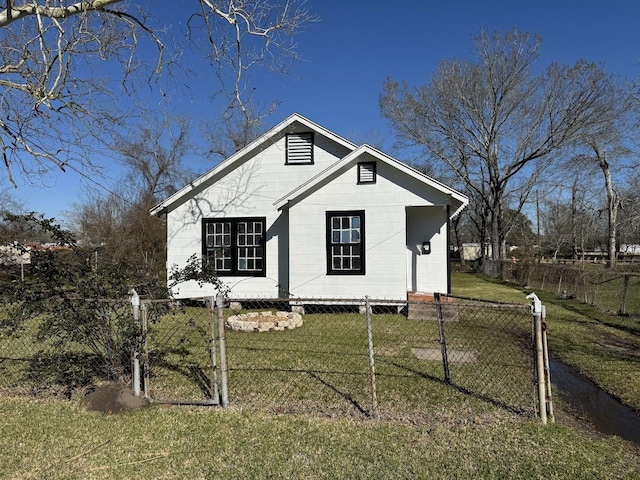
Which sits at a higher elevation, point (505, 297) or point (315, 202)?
point (315, 202)

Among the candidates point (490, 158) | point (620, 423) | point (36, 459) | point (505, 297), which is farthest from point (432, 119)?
point (36, 459)

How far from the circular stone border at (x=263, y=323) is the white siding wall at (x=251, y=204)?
230 centimetres

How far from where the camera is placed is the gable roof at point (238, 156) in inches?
496

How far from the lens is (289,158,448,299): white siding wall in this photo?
11.4 meters

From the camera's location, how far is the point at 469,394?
523 centimetres

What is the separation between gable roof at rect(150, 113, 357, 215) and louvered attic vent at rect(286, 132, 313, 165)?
32 cm

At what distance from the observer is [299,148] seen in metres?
12.9

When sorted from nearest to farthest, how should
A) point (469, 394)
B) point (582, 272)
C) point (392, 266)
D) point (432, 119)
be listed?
point (469, 394) → point (392, 266) → point (582, 272) → point (432, 119)

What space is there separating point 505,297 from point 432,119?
18696 mm

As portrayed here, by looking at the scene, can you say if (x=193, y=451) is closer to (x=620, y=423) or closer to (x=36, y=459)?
(x=36, y=459)

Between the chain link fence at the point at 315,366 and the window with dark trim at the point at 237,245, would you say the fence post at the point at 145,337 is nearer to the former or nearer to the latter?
the chain link fence at the point at 315,366

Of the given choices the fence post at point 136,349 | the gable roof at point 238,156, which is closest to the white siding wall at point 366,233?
the gable roof at point 238,156

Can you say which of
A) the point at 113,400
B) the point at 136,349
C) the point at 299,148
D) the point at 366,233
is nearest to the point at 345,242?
the point at 366,233

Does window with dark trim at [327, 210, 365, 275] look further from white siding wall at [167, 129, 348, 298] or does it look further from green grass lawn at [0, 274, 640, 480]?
green grass lawn at [0, 274, 640, 480]
